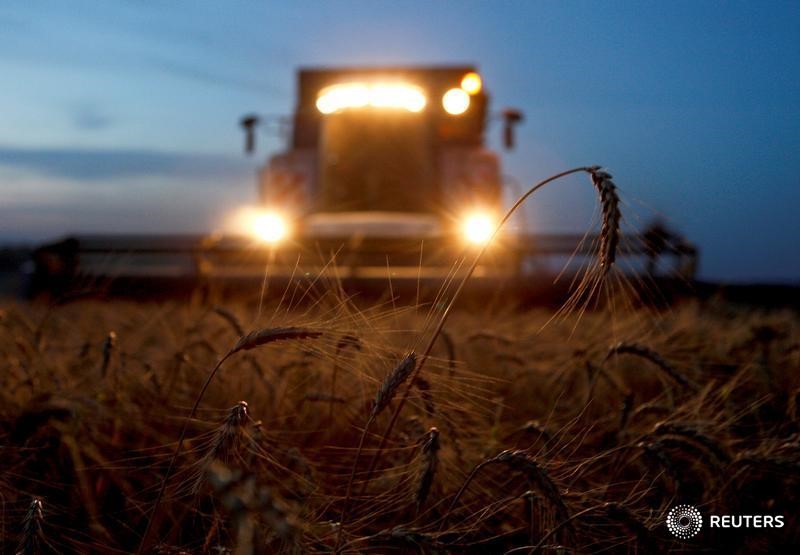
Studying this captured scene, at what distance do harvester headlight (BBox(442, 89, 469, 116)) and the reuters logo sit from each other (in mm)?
8603

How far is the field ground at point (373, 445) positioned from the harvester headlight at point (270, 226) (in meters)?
5.10

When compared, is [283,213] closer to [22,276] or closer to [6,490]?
[22,276]

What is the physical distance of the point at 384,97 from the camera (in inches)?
404

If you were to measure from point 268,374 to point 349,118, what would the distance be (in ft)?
26.1

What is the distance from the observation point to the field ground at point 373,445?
146cm

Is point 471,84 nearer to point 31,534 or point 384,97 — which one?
point 384,97

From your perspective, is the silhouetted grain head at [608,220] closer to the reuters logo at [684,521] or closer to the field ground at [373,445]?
the field ground at [373,445]

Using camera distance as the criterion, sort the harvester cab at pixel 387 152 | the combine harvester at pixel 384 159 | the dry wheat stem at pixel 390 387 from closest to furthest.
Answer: the dry wheat stem at pixel 390 387 → the combine harvester at pixel 384 159 → the harvester cab at pixel 387 152

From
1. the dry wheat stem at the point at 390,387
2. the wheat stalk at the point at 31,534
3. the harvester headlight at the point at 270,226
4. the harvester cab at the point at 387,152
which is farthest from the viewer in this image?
the harvester cab at the point at 387,152

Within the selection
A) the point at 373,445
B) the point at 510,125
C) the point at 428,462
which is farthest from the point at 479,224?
the point at 428,462

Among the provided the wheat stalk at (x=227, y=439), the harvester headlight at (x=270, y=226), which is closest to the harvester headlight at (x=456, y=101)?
the harvester headlight at (x=270, y=226)

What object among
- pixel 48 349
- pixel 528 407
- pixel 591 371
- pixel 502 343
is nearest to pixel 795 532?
pixel 591 371

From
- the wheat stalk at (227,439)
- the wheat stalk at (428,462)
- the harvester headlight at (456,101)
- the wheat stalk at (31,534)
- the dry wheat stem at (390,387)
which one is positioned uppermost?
the harvester headlight at (456,101)
